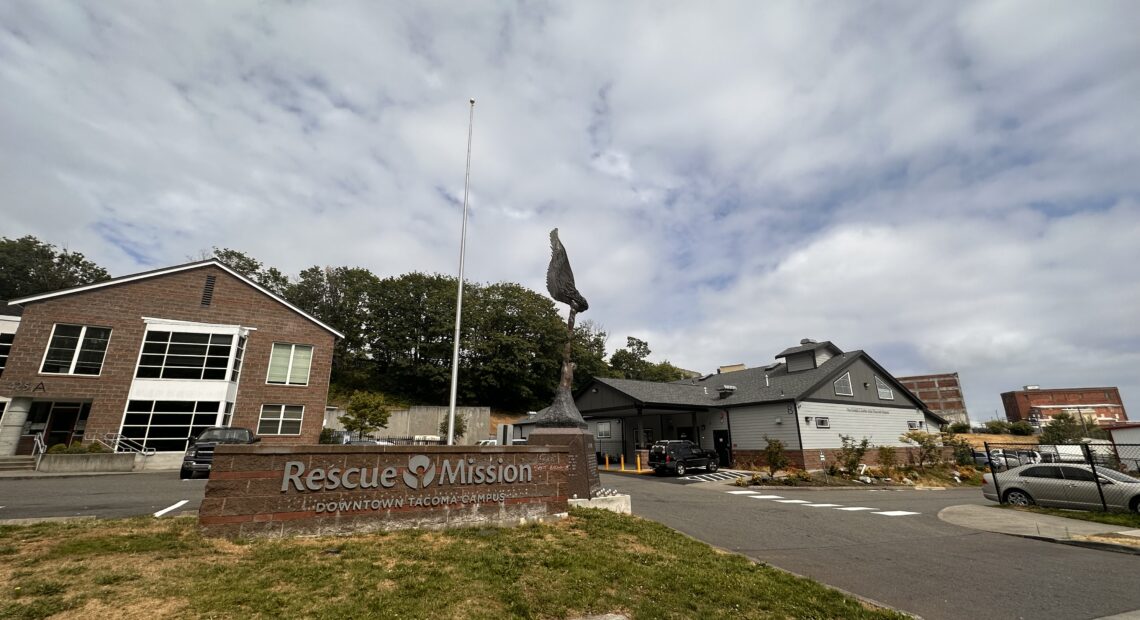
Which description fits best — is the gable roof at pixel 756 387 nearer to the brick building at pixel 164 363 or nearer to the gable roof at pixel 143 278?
the brick building at pixel 164 363

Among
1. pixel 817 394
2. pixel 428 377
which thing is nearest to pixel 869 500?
pixel 817 394

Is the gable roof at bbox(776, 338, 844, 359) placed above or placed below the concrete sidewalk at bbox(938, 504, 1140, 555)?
above

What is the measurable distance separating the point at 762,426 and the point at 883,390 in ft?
35.0

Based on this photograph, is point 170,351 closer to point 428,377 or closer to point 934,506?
point 428,377

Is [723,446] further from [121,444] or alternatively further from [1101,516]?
[121,444]

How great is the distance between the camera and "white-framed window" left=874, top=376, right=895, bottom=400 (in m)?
31.3

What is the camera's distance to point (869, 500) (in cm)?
1678

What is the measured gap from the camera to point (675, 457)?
23.7m

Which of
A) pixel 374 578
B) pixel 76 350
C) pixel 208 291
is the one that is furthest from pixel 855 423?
pixel 76 350

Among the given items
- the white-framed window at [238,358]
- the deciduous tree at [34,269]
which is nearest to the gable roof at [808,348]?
the white-framed window at [238,358]

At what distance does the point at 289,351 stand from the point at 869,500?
28.3m

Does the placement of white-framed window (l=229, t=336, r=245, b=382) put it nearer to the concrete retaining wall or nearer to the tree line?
the concrete retaining wall

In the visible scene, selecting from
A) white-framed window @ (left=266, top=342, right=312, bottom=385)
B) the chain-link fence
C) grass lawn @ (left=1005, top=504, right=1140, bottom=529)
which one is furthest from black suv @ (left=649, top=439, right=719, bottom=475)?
white-framed window @ (left=266, top=342, right=312, bottom=385)

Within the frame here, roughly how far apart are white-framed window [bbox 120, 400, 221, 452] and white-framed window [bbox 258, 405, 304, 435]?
7.37 feet
